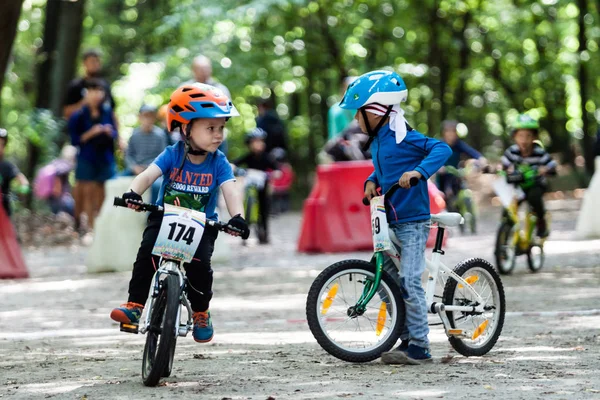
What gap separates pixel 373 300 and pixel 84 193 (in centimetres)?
964

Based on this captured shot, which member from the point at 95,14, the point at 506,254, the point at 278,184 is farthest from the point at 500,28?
the point at 506,254

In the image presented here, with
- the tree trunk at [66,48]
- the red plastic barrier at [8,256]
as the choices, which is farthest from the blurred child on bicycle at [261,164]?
the tree trunk at [66,48]

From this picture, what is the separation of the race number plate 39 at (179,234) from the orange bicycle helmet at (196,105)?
1.78ft

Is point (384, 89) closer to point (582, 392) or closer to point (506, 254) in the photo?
point (582, 392)

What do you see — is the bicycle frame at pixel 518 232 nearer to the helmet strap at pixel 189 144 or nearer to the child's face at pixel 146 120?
the child's face at pixel 146 120

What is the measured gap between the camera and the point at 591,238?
17297mm

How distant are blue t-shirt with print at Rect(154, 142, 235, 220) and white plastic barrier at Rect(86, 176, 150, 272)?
7.08 m

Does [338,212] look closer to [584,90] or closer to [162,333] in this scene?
[162,333]

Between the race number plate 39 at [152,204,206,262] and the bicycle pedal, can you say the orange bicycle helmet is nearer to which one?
the race number plate 39 at [152,204,206,262]

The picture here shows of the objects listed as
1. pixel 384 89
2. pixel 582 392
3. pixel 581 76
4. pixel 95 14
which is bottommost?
pixel 582 392

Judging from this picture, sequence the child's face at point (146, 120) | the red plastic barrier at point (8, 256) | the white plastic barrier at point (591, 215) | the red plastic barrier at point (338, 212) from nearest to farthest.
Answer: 1. the red plastic barrier at point (8, 256)
2. the child's face at point (146, 120)
3. the red plastic barrier at point (338, 212)
4. the white plastic barrier at point (591, 215)

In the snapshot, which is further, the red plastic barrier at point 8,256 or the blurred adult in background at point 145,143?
the blurred adult in background at point 145,143

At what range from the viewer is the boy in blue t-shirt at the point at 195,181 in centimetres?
689

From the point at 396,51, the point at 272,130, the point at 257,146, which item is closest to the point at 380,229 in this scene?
the point at 257,146
